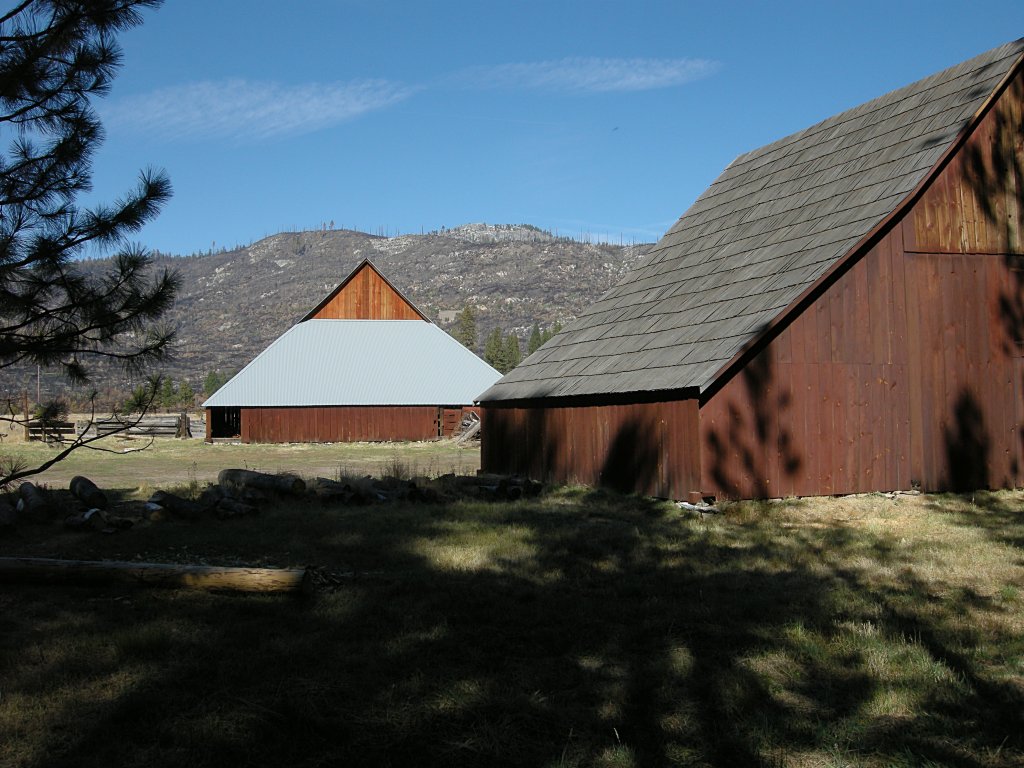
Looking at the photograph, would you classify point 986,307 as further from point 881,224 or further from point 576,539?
point 576,539

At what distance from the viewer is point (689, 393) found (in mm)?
15188

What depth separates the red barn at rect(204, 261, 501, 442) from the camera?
42.3 meters

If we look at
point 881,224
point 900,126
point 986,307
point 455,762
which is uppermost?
point 900,126

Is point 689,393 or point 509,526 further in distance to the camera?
point 689,393

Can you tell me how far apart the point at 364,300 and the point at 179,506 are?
37016 millimetres

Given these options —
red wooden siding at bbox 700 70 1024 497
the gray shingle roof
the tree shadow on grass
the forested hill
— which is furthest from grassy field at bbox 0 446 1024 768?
the forested hill

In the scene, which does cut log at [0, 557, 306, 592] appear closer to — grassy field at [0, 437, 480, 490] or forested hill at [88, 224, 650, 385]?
grassy field at [0, 437, 480, 490]

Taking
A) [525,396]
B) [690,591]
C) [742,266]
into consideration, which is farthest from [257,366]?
[690,591]

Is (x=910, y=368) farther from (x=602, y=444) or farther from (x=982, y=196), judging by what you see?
(x=602, y=444)

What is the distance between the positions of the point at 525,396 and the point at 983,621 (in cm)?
1285

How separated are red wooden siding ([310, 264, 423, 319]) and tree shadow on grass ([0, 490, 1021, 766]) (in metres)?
39.5

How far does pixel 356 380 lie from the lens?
44.1 m

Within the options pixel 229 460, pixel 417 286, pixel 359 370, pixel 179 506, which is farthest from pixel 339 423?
pixel 417 286

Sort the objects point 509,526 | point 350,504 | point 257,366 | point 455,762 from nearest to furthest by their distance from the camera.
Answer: point 455,762
point 509,526
point 350,504
point 257,366
